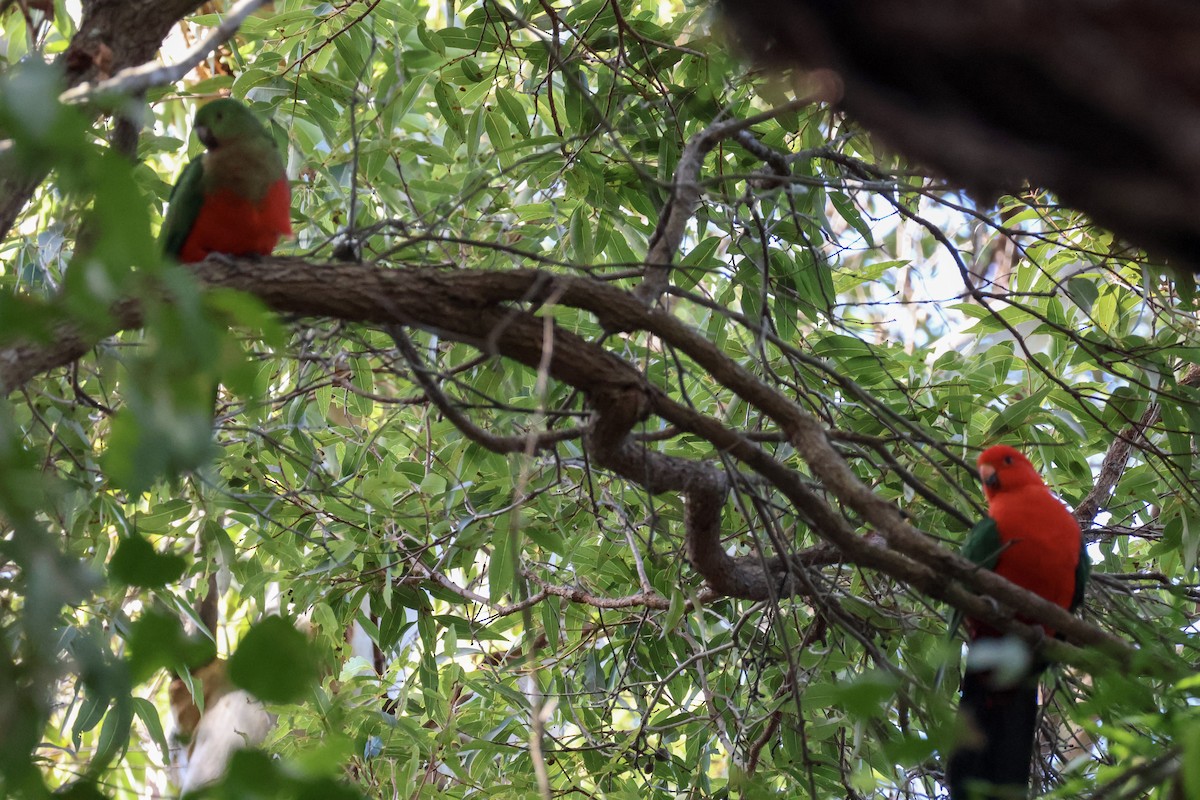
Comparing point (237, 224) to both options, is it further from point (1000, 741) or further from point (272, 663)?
point (1000, 741)

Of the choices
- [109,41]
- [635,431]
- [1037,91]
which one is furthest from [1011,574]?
[109,41]

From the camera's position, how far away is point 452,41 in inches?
128

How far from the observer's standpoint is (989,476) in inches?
114

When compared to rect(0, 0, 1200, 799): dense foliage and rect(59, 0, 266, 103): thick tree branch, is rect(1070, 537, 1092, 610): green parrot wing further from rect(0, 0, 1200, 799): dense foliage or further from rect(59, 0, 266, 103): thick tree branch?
rect(59, 0, 266, 103): thick tree branch

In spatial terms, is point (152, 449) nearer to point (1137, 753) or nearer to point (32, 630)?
point (32, 630)

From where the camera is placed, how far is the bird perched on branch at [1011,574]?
257 centimetres

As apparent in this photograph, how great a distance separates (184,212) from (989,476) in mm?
2404

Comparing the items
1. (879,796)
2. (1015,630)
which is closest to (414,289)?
(1015,630)

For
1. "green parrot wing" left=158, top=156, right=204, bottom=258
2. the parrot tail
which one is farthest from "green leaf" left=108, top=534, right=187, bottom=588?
the parrot tail

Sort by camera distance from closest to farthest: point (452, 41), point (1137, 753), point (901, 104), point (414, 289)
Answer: point (901, 104), point (1137, 753), point (414, 289), point (452, 41)

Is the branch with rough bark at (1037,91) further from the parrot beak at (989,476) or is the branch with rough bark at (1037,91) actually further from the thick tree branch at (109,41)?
the parrot beak at (989,476)

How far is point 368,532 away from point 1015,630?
209 cm

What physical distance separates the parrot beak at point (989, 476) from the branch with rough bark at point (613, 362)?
2.92 feet

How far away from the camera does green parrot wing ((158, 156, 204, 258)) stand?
2785mm
